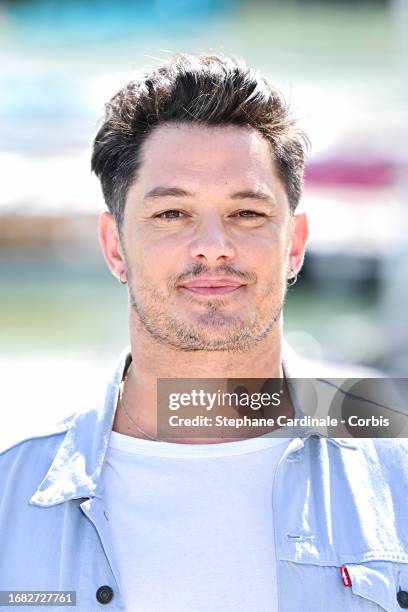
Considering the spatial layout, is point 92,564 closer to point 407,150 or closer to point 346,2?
point 407,150

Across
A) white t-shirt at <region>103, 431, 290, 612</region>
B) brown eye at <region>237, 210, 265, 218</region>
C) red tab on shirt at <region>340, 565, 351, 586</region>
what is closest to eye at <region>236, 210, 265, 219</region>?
brown eye at <region>237, 210, 265, 218</region>

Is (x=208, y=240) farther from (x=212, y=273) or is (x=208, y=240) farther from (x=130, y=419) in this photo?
(x=130, y=419)

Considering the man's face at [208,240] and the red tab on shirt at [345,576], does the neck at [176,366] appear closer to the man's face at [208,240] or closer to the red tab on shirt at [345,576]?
the man's face at [208,240]

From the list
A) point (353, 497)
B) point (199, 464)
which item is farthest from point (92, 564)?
point (353, 497)

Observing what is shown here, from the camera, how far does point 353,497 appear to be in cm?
199

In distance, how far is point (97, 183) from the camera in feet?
23.8

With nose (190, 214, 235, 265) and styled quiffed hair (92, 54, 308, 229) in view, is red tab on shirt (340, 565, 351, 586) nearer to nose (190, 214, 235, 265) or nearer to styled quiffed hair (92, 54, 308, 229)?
nose (190, 214, 235, 265)

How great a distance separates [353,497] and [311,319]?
767 centimetres

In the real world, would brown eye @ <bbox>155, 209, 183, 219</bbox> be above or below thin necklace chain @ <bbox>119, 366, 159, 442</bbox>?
above

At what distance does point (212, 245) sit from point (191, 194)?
164mm

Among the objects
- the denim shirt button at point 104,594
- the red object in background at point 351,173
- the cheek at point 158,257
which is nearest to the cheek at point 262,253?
the cheek at point 158,257

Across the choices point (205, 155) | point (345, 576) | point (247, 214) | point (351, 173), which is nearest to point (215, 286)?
point (247, 214)

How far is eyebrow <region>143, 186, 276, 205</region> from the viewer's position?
2.14m

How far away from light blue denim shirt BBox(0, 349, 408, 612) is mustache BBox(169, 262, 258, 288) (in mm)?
405
